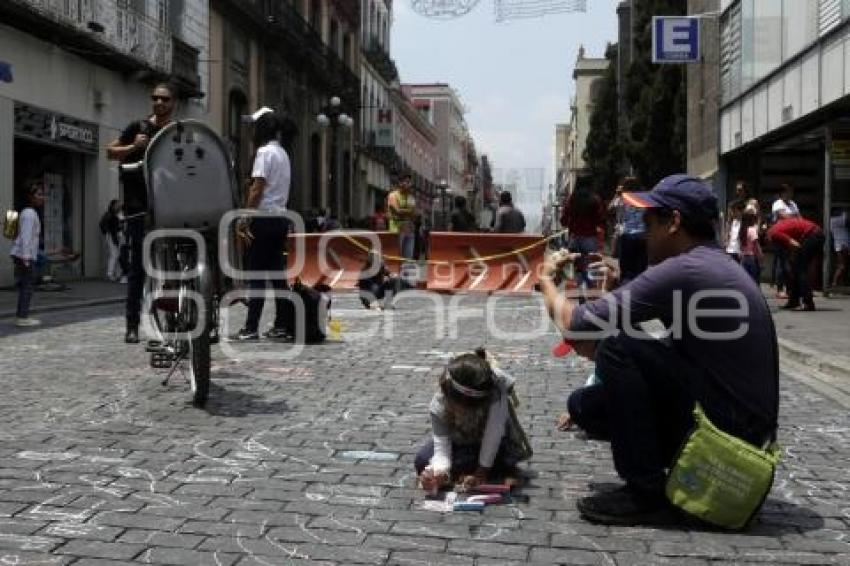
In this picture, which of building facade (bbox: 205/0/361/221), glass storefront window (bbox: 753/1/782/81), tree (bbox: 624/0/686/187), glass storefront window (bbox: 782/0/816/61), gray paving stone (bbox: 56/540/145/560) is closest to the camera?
gray paving stone (bbox: 56/540/145/560)

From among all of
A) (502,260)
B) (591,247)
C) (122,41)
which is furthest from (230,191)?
(122,41)

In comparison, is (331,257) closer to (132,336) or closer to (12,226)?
(12,226)

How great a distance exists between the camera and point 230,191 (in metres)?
6.01

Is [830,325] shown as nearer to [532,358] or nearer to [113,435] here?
[532,358]

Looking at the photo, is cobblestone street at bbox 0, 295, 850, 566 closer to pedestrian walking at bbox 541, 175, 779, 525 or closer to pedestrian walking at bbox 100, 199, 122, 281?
pedestrian walking at bbox 541, 175, 779, 525

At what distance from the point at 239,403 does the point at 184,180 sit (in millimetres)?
1344

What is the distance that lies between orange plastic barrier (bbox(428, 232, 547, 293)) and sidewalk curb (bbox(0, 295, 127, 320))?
5210mm

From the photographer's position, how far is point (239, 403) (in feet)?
19.3

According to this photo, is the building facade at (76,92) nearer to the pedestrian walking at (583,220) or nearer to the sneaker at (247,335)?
the sneaker at (247,335)

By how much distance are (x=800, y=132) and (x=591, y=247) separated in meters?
8.83

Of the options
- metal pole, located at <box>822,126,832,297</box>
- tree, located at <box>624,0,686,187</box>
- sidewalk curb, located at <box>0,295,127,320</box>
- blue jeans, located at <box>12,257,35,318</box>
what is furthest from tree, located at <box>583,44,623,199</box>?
blue jeans, located at <box>12,257,35,318</box>

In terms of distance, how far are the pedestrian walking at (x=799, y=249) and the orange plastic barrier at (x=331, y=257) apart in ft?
19.0

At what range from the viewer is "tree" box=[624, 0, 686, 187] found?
117 feet

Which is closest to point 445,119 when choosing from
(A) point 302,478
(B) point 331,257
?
(B) point 331,257
